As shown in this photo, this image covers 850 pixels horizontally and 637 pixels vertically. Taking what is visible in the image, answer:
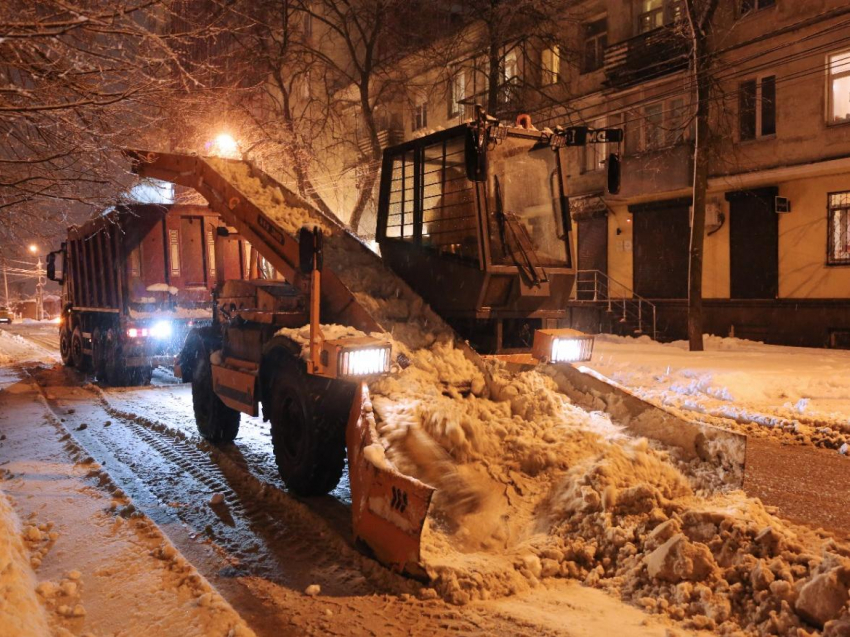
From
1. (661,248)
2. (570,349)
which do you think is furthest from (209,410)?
(661,248)

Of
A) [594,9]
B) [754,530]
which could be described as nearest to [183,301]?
[754,530]

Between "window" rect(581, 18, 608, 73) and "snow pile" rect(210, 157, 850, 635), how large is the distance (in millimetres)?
20056

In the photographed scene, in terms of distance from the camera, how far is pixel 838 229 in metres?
17.4

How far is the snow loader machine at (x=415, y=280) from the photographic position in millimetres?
5488

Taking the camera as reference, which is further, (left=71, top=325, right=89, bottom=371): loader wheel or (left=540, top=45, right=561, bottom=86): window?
(left=540, top=45, right=561, bottom=86): window

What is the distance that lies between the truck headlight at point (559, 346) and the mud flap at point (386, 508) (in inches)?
77.3

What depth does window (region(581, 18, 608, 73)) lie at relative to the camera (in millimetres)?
23031

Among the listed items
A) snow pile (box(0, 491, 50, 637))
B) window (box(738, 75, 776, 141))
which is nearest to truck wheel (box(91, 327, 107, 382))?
snow pile (box(0, 491, 50, 637))

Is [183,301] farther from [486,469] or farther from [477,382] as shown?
[486,469]

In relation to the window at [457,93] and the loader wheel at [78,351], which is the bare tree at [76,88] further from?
the window at [457,93]

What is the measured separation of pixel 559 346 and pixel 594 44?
2046 cm

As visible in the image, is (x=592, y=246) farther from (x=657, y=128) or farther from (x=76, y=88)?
(x=76, y=88)

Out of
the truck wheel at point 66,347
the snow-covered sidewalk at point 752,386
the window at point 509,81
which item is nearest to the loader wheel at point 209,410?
the snow-covered sidewalk at point 752,386

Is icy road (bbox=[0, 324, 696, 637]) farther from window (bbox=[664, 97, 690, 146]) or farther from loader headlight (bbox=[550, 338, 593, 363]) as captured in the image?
window (bbox=[664, 97, 690, 146])
